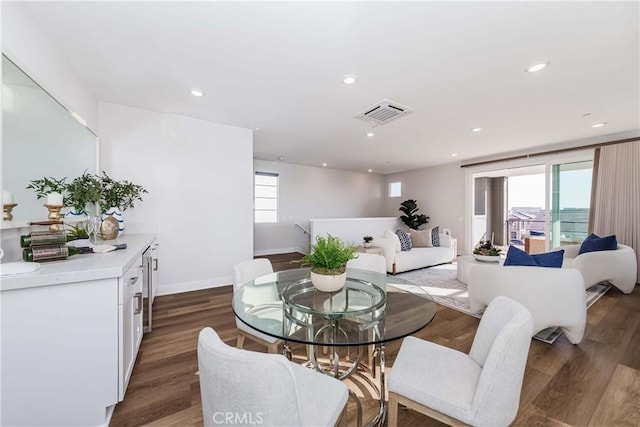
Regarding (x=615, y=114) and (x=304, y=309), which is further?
(x=615, y=114)

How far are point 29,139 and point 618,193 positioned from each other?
731 cm

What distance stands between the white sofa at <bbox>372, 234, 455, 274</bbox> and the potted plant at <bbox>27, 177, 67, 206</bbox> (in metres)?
4.24

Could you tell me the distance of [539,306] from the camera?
2178mm

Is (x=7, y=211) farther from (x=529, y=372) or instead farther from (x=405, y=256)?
(x=405, y=256)

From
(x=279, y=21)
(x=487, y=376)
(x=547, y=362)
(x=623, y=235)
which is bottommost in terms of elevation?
(x=547, y=362)

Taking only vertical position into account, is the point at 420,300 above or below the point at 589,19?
below

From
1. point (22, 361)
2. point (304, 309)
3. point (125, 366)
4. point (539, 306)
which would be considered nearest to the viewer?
point (22, 361)

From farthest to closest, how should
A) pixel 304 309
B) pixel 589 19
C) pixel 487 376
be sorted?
pixel 589 19, pixel 304 309, pixel 487 376

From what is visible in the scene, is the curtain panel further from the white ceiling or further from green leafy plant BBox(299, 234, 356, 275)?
green leafy plant BBox(299, 234, 356, 275)

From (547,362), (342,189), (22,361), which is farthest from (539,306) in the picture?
(342,189)

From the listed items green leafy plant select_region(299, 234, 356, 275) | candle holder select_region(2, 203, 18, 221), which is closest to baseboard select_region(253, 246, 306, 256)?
green leafy plant select_region(299, 234, 356, 275)

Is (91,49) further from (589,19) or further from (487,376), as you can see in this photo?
(589,19)

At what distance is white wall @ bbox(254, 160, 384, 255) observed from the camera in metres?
6.75

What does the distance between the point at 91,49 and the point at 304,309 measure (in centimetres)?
265
